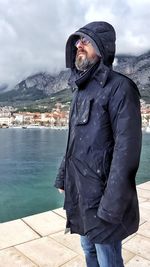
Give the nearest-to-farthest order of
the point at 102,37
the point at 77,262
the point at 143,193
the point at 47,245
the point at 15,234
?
the point at 102,37 < the point at 77,262 < the point at 47,245 < the point at 15,234 < the point at 143,193

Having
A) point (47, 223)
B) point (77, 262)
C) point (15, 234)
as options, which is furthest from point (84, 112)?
point (47, 223)

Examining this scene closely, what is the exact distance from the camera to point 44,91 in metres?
169

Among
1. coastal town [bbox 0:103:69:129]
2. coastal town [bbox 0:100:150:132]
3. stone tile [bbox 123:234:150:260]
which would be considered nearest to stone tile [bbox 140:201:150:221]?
stone tile [bbox 123:234:150:260]

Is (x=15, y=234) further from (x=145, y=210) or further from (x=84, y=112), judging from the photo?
(x=84, y=112)

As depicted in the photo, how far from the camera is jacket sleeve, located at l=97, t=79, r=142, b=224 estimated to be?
43.8 inches

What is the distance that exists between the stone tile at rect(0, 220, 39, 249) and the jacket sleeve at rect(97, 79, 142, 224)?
1517mm

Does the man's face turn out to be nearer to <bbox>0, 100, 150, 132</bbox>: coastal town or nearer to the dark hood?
the dark hood

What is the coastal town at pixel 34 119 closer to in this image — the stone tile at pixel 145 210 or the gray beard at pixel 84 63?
the stone tile at pixel 145 210

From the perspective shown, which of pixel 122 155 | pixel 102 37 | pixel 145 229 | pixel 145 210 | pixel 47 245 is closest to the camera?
pixel 122 155

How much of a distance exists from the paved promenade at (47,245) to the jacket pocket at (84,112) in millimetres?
1290

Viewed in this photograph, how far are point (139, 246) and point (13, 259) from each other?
41.9 inches

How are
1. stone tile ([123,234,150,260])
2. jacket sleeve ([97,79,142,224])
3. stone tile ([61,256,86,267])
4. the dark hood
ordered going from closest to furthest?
jacket sleeve ([97,79,142,224]), the dark hood, stone tile ([61,256,86,267]), stone tile ([123,234,150,260])

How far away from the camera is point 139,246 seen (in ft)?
7.72

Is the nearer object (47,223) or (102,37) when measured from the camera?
(102,37)
